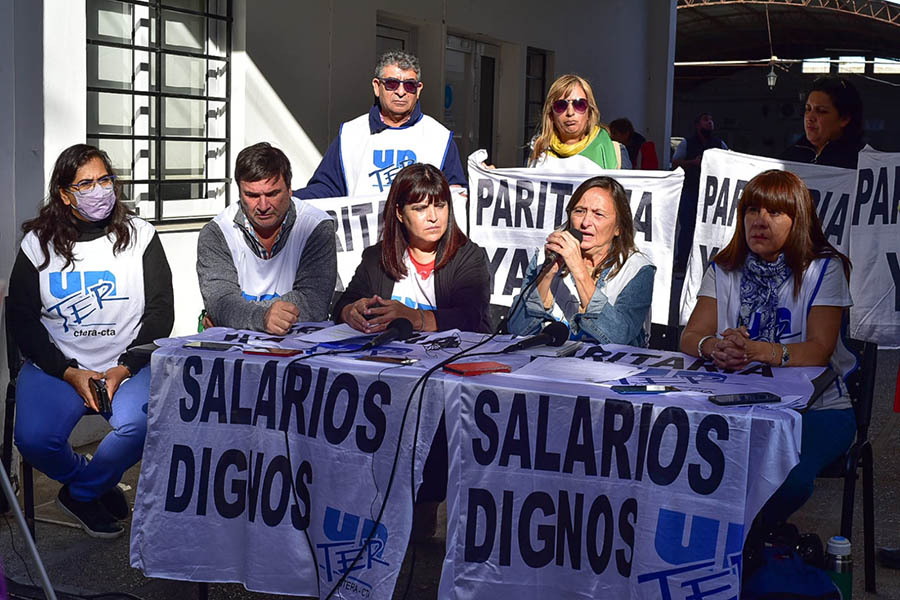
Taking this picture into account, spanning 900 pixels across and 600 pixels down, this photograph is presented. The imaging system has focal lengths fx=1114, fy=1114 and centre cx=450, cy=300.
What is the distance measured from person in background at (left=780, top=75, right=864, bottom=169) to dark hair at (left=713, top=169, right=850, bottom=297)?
1.44 m

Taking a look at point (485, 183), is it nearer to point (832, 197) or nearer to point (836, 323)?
point (832, 197)

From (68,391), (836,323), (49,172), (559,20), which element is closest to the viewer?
(836,323)

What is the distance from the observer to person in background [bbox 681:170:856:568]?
3654 millimetres

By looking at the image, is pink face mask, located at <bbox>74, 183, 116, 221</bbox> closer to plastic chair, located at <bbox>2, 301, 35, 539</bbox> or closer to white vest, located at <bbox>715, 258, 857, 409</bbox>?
plastic chair, located at <bbox>2, 301, 35, 539</bbox>

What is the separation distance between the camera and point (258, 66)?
7043 millimetres

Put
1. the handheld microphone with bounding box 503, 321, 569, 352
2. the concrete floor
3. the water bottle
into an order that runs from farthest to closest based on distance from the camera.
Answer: the concrete floor, the handheld microphone with bounding box 503, 321, 569, 352, the water bottle

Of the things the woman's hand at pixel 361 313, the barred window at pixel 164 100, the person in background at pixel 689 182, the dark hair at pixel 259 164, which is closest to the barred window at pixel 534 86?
the person in background at pixel 689 182

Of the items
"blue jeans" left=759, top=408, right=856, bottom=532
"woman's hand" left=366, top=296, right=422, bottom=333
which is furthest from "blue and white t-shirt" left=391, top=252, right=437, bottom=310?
"blue jeans" left=759, top=408, right=856, bottom=532

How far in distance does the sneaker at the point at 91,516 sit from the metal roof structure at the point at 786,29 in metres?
23.6

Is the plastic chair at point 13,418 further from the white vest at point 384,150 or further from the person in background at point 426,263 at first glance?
the white vest at point 384,150

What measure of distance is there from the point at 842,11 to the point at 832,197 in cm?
2387

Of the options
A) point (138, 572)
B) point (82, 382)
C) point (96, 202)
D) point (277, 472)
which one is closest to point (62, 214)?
point (96, 202)

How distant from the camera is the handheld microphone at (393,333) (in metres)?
3.84

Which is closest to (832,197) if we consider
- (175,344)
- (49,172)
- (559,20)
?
(175,344)
